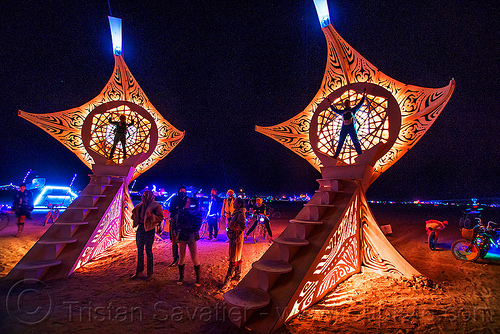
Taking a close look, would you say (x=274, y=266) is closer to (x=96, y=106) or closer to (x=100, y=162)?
(x=100, y=162)

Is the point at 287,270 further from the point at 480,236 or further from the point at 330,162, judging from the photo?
the point at 480,236

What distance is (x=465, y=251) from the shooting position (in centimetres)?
602

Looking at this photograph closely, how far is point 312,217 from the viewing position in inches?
170

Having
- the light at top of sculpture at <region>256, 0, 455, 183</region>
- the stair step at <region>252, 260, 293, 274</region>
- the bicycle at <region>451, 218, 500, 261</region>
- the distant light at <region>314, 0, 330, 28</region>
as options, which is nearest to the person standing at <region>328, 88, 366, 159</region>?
the light at top of sculpture at <region>256, 0, 455, 183</region>

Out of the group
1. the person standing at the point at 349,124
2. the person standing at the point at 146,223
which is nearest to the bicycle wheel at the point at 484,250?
the person standing at the point at 349,124

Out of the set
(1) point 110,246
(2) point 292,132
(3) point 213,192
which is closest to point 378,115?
(2) point 292,132

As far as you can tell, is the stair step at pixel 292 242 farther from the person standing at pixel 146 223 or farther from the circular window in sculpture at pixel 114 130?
the circular window in sculpture at pixel 114 130

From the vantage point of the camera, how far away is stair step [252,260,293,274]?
3.17m

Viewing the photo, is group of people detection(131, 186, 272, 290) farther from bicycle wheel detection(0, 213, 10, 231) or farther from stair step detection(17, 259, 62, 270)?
bicycle wheel detection(0, 213, 10, 231)

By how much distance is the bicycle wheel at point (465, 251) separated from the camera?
19.3 ft

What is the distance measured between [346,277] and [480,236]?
4.69m

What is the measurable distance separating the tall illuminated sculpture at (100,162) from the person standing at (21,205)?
2.11 m

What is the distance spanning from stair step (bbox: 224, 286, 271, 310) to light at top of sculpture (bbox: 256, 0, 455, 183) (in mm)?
3828

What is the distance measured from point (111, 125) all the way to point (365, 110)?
8549 millimetres
